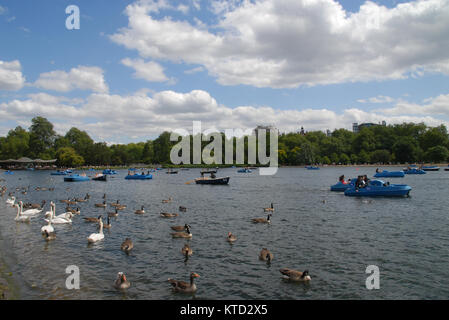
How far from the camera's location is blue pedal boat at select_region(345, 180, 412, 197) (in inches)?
1633

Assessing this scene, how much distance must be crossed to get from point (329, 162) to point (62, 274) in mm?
187643

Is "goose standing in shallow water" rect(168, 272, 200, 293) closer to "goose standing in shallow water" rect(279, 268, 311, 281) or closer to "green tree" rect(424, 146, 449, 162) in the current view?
"goose standing in shallow water" rect(279, 268, 311, 281)

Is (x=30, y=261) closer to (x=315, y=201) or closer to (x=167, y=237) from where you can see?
(x=167, y=237)

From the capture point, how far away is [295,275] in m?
13.8

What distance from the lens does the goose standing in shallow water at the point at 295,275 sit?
539 inches

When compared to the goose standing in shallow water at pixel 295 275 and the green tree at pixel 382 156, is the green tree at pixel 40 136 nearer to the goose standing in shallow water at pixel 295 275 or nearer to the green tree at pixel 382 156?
the green tree at pixel 382 156

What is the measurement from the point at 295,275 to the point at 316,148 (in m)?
185

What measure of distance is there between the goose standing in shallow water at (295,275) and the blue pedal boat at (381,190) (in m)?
32.0

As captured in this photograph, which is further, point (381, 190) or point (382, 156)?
point (382, 156)
